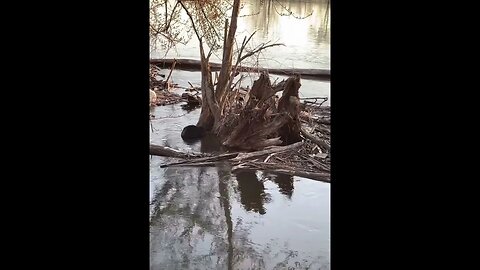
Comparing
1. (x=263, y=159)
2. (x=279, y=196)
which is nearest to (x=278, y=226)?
(x=279, y=196)

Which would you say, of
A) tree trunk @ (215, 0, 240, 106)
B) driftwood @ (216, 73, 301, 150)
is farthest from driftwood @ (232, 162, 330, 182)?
tree trunk @ (215, 0, 240, 106)

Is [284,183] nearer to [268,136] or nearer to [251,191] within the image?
[251,191]

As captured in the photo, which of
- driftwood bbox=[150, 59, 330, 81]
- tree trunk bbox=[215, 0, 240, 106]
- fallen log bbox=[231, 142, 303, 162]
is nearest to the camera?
fallen log bbox=[231, 142, 303, 162]

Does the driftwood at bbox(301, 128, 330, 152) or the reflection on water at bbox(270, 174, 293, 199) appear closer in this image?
the reflection on water at bbox(270, 174, 293, 199)

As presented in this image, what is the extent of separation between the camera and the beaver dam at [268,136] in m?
4.76

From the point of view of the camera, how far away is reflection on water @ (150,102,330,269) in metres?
3.12

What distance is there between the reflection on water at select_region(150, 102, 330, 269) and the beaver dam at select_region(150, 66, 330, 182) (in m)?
0.14

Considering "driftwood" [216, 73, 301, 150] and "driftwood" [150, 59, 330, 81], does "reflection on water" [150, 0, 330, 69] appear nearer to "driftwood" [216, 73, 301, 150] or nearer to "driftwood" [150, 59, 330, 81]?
"driftwood" [150, 59, 330, 81]

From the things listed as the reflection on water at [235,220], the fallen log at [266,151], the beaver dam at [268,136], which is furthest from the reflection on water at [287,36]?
the reflection on water at [235,220]

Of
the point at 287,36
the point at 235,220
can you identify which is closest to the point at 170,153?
the point at 235,220

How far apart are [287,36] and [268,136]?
13.5ft

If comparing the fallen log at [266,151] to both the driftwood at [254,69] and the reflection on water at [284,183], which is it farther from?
the driftwood at [254,69]

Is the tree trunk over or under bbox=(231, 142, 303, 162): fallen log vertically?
over
